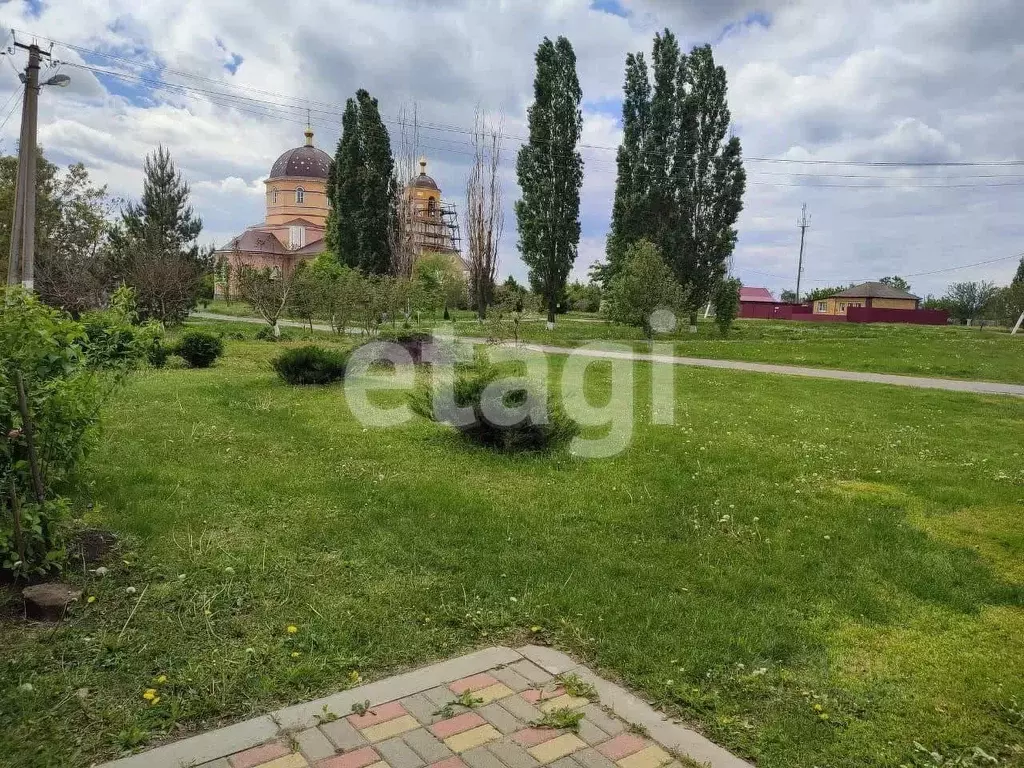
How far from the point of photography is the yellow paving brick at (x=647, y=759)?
214 centimetres

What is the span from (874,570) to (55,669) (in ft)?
13.3

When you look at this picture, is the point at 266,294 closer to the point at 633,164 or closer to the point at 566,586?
the point at 633,164

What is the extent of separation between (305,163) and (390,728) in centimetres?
5837

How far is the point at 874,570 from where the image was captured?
3.79 m

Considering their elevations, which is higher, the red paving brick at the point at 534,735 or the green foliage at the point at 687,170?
the green foliage at the point at 687,170

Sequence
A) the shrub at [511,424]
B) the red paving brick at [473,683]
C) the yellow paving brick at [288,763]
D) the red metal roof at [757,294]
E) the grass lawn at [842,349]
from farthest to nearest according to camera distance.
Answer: the red metal roof at [757,294] < the grass lawn at [842,349] < the shrub at [511,424] < the red paving brick at [473,683] < the yellow paving brick at [288,763]

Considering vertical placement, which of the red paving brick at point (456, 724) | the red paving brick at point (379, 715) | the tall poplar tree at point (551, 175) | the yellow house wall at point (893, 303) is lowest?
the red paving brick at point (456, 724)

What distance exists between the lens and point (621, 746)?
7.34 ft

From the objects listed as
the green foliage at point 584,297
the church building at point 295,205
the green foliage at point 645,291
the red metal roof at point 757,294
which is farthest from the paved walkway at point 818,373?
the red metal roof at point 757,294

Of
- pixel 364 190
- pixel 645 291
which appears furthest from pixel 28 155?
pixel 364 190

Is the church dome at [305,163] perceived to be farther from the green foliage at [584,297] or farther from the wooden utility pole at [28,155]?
the wooden utility pole at [28,155]

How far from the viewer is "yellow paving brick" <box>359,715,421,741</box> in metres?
2.25

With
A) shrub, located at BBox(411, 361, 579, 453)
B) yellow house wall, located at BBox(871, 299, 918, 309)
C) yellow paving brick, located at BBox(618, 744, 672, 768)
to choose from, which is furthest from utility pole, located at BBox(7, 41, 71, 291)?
yellow house wall, located at BBox(871, 299, 918, 309)

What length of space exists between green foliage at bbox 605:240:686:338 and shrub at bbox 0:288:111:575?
2027cm
